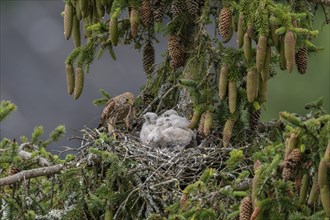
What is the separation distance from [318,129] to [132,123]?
3.35 m

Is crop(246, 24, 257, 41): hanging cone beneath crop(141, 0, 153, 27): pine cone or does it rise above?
beneath

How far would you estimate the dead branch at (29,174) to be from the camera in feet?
29.4

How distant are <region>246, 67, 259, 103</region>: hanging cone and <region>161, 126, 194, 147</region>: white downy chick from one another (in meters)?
0.87

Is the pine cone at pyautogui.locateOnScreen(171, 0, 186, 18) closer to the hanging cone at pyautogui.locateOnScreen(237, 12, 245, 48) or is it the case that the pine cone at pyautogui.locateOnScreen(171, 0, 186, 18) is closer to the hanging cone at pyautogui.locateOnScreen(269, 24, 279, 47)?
the hanging cone at pyautogui.locateOnScreen(237, 12, 245, 48)

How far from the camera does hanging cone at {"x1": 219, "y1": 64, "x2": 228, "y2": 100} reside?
891 centimetres

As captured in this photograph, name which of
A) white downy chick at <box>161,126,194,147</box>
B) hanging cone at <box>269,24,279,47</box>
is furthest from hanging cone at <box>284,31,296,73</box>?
white downy chick at <box>161,126,194,147</box>

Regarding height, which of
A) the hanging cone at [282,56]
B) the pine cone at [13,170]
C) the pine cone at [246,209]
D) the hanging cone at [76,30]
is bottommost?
the pine cone at [246,209]

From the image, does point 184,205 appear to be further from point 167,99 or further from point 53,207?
point 167,99

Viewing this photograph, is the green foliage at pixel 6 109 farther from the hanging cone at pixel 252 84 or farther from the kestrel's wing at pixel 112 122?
the hanging cone at pixel 252 84

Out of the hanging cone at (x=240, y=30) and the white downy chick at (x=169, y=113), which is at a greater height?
the hanging cone at (x=240, y=30)

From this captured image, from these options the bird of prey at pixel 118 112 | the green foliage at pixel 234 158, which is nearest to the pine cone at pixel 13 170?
the bird of prey at pixel 118 112

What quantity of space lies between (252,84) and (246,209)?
191cm

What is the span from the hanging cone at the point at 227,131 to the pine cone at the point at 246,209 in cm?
209

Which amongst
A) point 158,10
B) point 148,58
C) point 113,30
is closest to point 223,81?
point 158,10
